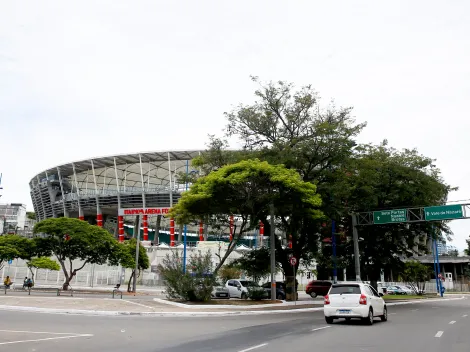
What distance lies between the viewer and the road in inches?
375

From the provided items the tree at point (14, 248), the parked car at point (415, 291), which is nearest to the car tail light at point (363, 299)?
the tree at point (14, 248)

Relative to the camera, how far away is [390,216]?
105 feet

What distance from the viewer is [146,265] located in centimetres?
4050

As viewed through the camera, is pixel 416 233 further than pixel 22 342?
→ Yes

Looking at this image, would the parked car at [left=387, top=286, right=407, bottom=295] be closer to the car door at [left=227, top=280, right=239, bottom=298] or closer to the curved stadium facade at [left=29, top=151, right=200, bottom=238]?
the curved stadium facade at [left=29, top=151, right=200, bottom=238]

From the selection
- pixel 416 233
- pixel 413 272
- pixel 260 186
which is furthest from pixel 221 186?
pixel 413 272

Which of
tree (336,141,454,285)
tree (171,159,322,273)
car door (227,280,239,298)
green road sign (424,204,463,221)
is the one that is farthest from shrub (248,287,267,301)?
green road sign (424,204,463,221)

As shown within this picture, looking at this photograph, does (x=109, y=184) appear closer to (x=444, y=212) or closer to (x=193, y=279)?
(x=193, y=279)

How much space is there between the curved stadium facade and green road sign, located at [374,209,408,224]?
3461 centimetres

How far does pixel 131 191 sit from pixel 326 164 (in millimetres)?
43310

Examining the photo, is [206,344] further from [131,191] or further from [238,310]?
[131,191]

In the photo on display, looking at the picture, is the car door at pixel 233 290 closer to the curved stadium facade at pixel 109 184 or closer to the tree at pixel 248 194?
the tree at pixel 248 194

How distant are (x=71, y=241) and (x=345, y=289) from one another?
83.3 feet

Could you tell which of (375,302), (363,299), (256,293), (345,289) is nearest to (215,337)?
(345,289)
